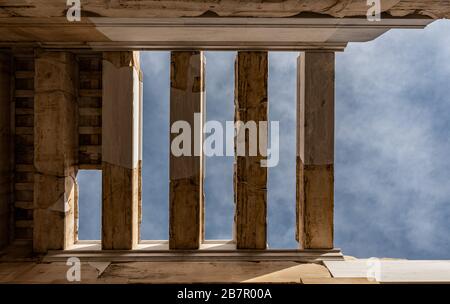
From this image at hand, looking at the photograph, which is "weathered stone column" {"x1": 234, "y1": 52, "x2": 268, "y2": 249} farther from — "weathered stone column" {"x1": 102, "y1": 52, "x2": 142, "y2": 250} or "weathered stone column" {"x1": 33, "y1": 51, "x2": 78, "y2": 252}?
"weathered stone column" {"x1": 33, "y1": 51, "x2": 78, "y2": 252}

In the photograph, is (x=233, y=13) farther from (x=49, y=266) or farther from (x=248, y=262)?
(x=49, y=266)

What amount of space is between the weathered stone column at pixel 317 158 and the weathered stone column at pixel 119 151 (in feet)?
8.26

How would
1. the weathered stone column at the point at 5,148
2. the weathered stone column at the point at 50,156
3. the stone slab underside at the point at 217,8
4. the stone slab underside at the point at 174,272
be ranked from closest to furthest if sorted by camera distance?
the stone slab underside at the point at 217,8, the stone slab underside at the point at 174,272, the weathered stone column at the point at 50,156, the weathered stone column at the point at 5,148

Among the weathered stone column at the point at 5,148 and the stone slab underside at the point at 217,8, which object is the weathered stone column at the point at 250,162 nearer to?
the stone slab underside at the point at 217,8

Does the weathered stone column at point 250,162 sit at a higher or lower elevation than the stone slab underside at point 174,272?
higher

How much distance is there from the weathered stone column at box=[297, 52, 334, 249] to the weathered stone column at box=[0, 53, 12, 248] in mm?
4610

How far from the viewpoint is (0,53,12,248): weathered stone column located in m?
4.83

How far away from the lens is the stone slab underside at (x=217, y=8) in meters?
3.13

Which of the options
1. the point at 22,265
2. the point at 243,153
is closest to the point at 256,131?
the point at 243,153

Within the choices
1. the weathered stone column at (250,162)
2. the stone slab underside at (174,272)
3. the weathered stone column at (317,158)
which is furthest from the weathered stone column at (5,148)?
the weathered stone column at (317,158)

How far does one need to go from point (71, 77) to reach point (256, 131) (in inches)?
116

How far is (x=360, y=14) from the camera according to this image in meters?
3.46

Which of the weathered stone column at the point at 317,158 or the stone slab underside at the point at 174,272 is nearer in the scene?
the stone slab underside at the point at 174,272

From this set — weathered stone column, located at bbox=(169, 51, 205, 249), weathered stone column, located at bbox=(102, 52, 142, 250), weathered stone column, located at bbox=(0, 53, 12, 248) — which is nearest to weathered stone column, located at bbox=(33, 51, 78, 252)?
weathered stone column, located at bbox=(102, 52, 142, 250)
